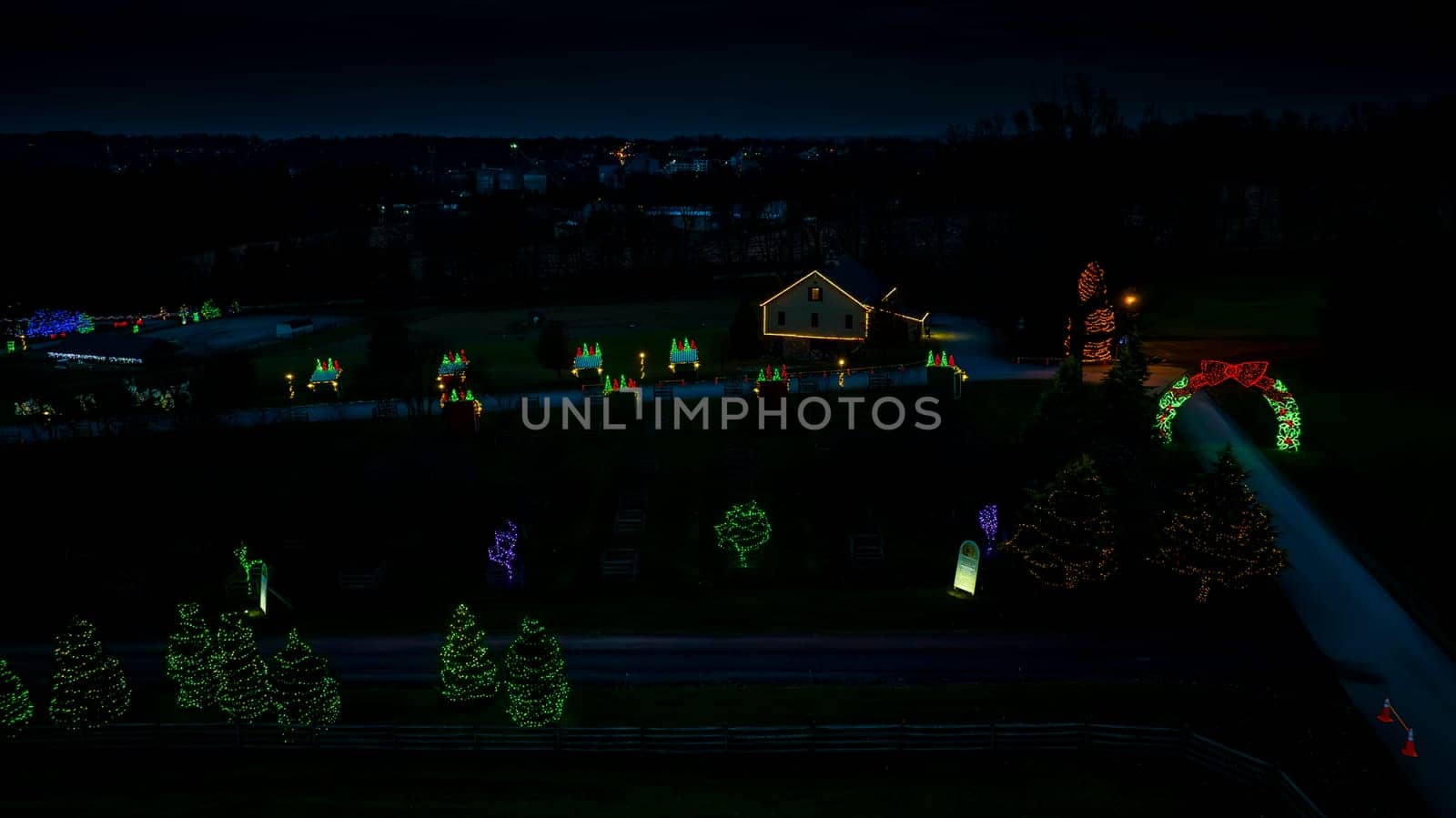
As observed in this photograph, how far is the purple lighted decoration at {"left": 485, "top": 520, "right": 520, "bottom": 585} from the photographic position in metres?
30.0

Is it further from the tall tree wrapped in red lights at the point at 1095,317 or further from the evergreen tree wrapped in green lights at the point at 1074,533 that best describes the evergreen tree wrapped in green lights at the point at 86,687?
Result: the tall tree wrapped in red lights at the point at 1095,317

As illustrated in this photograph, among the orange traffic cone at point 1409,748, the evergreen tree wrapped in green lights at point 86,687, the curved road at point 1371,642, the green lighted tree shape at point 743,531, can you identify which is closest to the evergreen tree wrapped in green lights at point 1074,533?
the curved road at point 1371,642

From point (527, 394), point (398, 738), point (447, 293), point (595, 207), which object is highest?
point (595, 207)

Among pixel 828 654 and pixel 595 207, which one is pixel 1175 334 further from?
pixel 595 207

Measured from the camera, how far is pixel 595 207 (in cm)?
11594

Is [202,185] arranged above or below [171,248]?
above

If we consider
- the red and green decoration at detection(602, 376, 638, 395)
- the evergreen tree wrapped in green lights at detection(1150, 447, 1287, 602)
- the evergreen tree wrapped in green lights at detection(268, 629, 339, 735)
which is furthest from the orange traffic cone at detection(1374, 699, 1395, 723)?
the red and green decoration at detection(602, 376, 638, 395)

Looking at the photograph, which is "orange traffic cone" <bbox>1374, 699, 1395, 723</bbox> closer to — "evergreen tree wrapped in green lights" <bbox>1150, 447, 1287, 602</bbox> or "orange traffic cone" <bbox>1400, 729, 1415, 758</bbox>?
"orange traffic cone" <bbox>1400, 729, 1415, 758</bbox>

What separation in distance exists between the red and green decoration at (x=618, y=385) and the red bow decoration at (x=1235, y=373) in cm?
2208

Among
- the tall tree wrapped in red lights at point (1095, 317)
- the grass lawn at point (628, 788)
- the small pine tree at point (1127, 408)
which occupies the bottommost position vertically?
the grass lawn at point (628, 788)

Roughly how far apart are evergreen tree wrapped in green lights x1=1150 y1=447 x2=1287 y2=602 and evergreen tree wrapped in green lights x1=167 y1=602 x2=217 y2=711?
2264 centimetres

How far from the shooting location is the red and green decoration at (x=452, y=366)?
154 feet

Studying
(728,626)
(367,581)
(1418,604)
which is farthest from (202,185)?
(1418,604)

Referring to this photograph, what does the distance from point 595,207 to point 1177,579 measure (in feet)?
318
